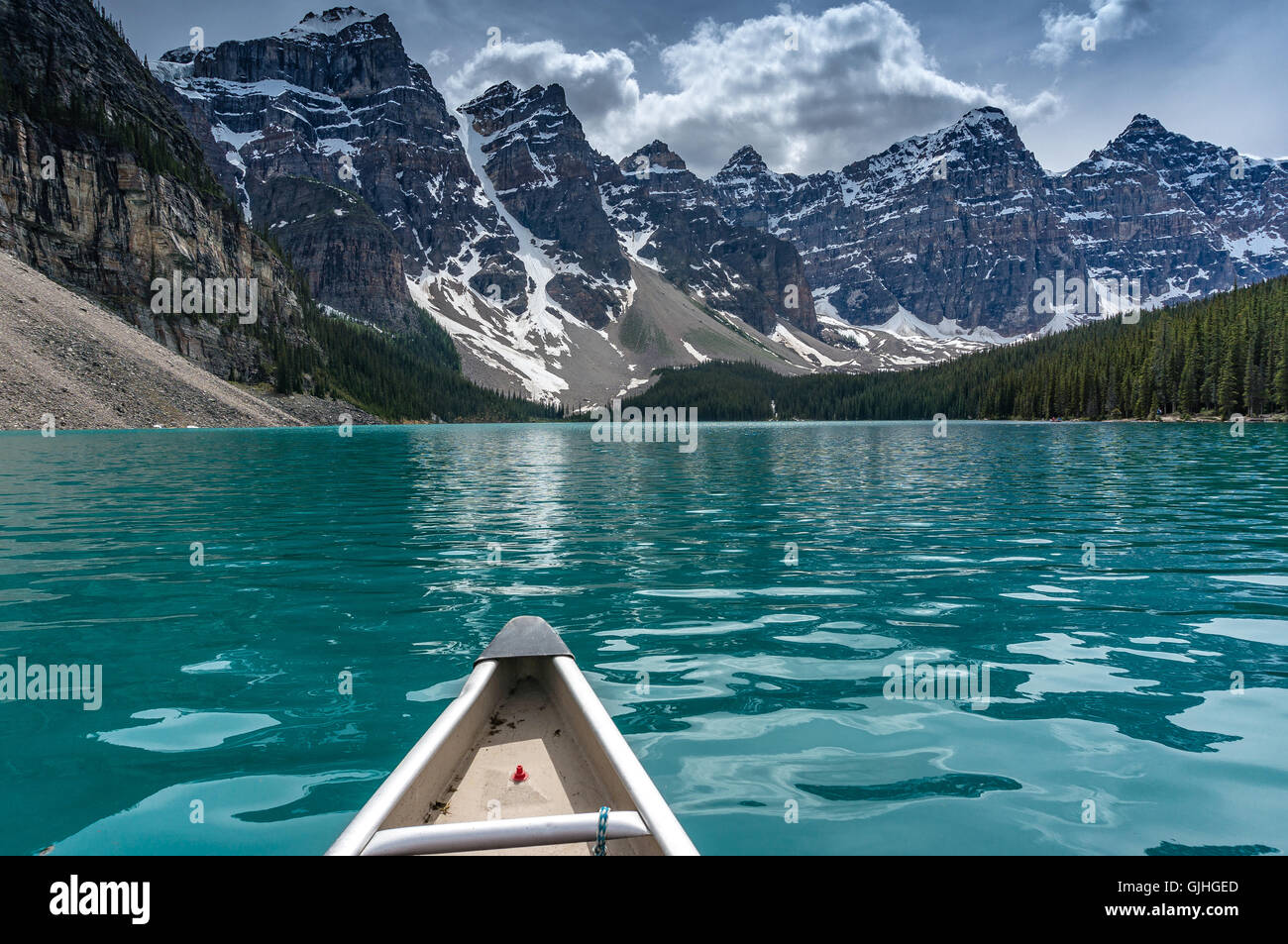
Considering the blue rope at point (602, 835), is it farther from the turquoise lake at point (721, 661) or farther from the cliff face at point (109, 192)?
the cliff face at point (109, 192)

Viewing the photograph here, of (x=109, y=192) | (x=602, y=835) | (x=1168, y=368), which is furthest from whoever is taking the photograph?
(x=109, y=192)

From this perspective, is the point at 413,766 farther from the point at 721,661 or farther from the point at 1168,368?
the point at 1168,368

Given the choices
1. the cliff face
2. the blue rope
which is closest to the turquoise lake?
the blue rope

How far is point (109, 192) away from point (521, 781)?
7081 inches

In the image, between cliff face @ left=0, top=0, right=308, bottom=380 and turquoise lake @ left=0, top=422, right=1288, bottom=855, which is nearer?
turquoise lake @ left=0, top=422, right=1288, bottom=855

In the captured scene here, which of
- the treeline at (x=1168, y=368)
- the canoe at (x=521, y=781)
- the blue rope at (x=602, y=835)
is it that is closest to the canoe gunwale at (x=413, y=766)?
the canoe at (x=521, y=781)

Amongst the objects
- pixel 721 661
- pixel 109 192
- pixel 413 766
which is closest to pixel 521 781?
pixel 413 766

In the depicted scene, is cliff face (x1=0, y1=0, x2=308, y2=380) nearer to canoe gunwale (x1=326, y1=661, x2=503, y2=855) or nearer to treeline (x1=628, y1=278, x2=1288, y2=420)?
canoe gunwale (x1=326, y1=661, x2=503, y2=855)

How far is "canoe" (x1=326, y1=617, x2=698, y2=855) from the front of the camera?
173 inches

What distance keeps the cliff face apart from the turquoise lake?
141 metres

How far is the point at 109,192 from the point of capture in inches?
5423

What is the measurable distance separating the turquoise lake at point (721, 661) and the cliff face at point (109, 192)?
462 feet
